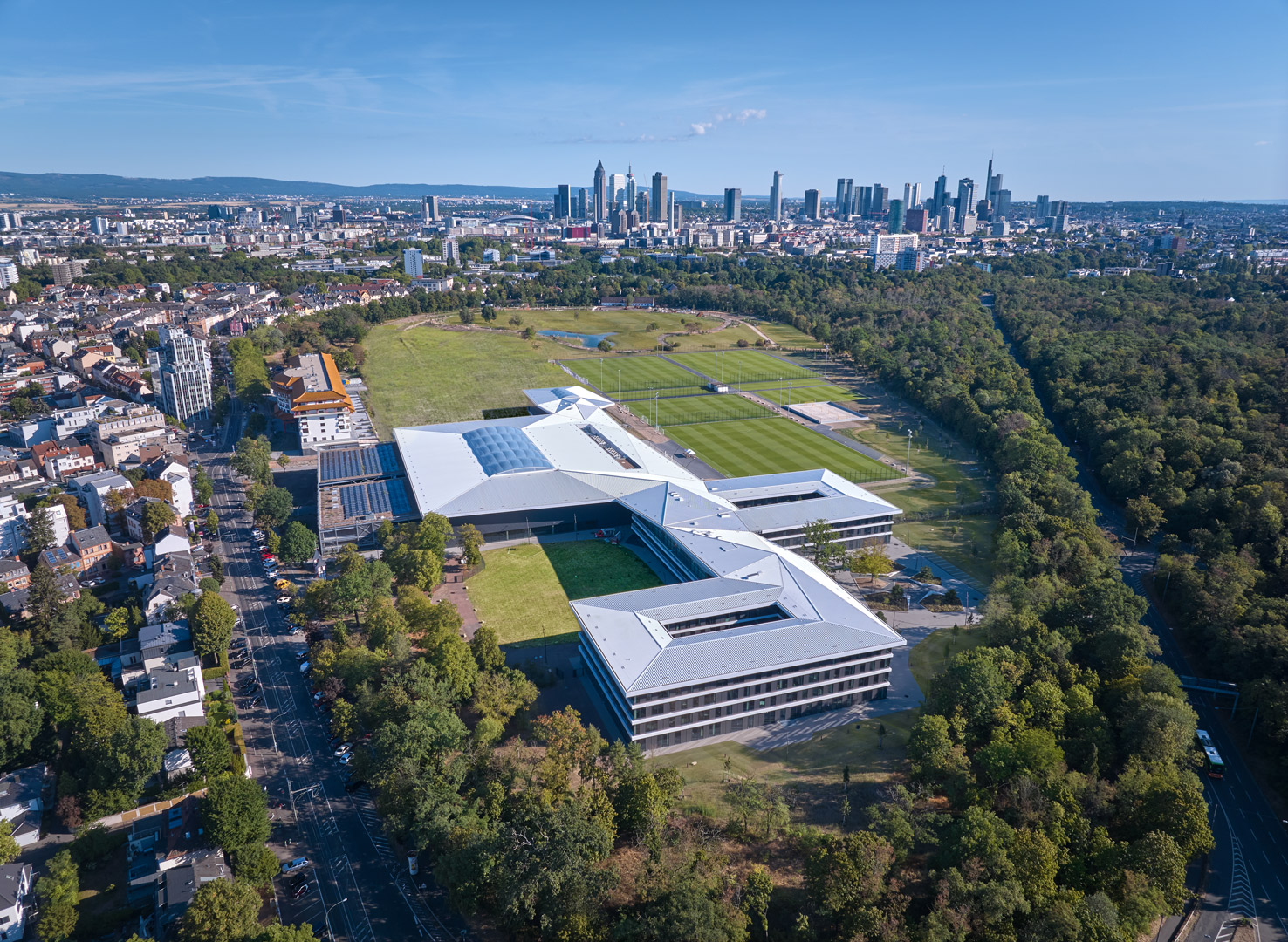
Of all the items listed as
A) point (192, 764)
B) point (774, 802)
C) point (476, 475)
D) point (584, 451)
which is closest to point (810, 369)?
point (584, 451)

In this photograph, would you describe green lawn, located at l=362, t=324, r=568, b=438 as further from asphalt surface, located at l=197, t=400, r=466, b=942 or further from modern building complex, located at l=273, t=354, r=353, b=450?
asphalt surface, located at l=197, t=400, r=466, b=942

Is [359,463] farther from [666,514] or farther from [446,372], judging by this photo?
[446,372]

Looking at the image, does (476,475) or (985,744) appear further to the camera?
(476,475)

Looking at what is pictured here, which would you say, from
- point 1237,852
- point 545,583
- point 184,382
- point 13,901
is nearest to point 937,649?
point 1237,852

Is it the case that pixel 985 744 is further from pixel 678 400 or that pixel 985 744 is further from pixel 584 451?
pixel 678 400

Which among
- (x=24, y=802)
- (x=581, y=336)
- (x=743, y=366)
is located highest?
(x=581, y=336)

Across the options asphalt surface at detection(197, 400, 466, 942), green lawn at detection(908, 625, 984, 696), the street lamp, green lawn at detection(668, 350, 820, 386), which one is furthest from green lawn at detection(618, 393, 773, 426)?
the street lamp

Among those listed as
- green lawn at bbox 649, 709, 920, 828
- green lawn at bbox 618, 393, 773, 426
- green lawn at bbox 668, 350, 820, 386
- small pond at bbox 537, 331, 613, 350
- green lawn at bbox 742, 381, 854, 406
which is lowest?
green lawn at bbox 649, 709, 920, 828
